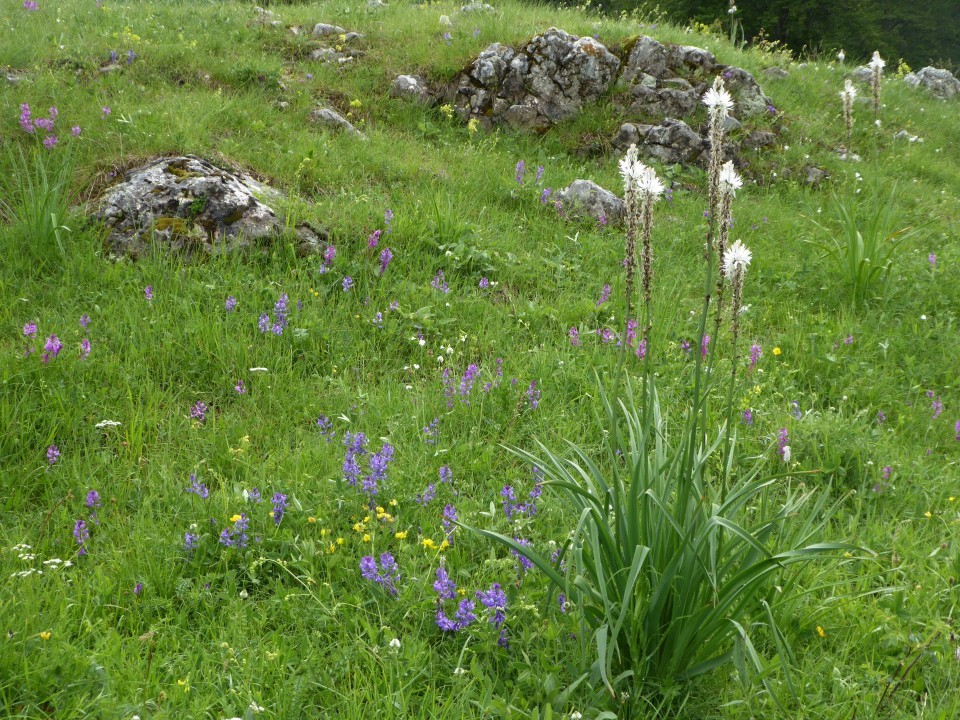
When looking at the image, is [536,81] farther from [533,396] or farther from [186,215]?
[533,396]

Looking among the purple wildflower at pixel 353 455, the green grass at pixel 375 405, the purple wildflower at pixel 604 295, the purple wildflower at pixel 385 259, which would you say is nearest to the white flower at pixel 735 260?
the green grass at pixel 375 405

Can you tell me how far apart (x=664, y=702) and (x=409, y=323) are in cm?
304

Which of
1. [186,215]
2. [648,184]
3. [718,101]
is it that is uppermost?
[718,101]

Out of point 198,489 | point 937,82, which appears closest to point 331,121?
point 198,489

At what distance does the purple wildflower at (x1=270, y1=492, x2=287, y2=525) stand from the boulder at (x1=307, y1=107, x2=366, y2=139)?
5095 mm

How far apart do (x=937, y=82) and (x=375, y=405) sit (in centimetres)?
1503

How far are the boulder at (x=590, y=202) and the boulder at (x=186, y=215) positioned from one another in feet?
8.23

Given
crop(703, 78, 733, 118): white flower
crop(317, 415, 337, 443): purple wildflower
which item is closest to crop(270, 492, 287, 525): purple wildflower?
crop(317, 415, 337, 443): purple wildflower

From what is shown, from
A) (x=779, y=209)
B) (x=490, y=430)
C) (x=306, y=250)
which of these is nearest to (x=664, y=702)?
(x=490, y=430)

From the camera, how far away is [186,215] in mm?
5395

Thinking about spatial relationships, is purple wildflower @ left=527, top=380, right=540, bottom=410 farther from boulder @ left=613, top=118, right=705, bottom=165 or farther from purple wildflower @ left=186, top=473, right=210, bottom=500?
boulder @ left=613, top=118, right=705, bottom=165

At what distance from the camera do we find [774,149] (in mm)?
8945

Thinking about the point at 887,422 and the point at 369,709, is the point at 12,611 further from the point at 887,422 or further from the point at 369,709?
the point at 887,422

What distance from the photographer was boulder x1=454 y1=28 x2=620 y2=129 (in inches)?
346
